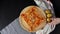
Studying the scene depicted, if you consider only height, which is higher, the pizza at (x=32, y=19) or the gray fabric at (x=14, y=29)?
the pizza at (x=32, y=19)

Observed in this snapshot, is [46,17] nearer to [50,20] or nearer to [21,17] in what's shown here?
[50,20]

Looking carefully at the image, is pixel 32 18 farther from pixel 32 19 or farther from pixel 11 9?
pixel 11 9

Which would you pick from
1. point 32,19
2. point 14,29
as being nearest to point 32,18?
point 32,19

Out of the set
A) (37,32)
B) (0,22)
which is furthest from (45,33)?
(0,22)

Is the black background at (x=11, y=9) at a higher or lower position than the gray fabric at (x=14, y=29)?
higher

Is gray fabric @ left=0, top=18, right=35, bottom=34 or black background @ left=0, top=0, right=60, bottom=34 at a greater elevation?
black background @ left=0, top=0, right=60, bottom=34

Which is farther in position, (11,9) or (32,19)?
(11,9)
